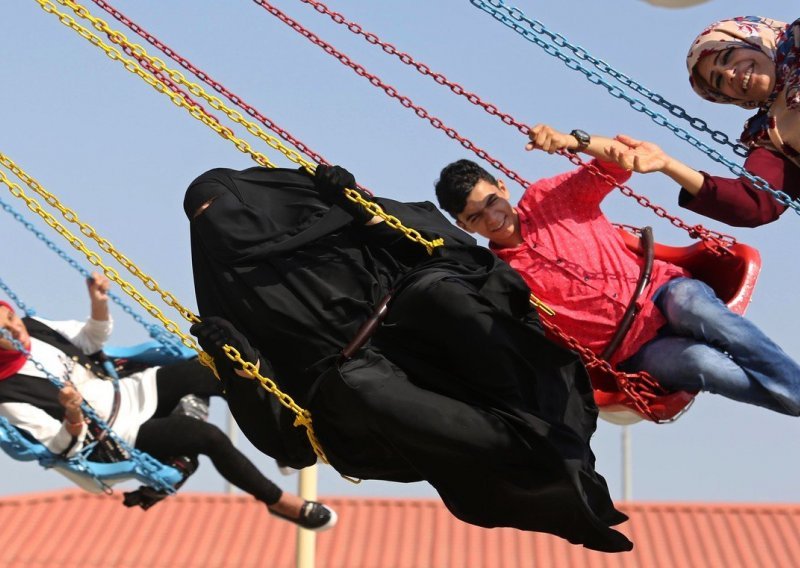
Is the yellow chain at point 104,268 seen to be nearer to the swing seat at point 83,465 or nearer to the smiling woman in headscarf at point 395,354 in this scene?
the smiling woman in headscarf at point 395,354

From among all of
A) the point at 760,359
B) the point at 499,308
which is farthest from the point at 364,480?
the point at 760,359

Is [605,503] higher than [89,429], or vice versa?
[605,503]

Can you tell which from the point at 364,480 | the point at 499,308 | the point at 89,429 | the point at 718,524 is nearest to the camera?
A: the point at 499,308

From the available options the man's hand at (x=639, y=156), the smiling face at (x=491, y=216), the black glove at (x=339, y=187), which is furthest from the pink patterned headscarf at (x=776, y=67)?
the black glove at (x=339, y=187)

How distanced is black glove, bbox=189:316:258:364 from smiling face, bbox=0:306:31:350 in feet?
9.12

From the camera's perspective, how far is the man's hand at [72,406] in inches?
288

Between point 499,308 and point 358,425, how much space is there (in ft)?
1.70

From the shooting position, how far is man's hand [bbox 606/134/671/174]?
5.10 meters

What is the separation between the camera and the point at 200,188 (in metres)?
4.98

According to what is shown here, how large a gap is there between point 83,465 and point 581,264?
304 cm

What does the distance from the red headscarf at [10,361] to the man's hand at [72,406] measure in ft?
0.98

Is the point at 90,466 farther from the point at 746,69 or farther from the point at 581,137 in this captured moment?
the point at 746,69

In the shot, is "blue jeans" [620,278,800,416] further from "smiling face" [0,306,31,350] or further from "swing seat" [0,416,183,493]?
"smiling face" [0,306,31,350]

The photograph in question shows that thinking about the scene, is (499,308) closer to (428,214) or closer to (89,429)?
(428,214)
